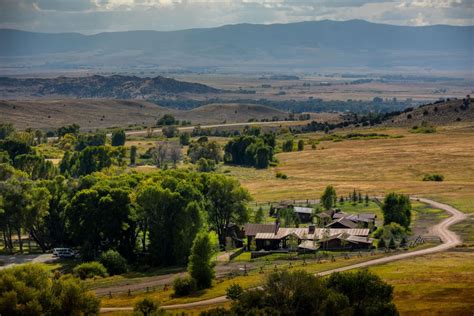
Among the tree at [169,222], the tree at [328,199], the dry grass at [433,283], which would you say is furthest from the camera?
the tree at [328,199]

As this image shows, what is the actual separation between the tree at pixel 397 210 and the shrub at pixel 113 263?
3223 centimetres

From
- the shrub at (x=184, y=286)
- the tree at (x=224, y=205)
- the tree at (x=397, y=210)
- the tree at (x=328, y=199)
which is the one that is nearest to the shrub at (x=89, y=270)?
the shrub at (x=184, y=286)

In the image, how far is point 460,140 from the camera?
636 ft

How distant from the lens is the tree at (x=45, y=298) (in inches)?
2060

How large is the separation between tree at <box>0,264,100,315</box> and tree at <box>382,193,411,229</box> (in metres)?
46.7

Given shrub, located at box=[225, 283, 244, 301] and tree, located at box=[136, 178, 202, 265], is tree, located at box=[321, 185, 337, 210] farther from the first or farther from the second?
shrub, located at box=[225, 283, 244, 301]

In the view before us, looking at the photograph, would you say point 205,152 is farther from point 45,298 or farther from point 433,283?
point 45,298

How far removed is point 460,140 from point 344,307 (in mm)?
151568

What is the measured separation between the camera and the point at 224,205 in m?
95.9

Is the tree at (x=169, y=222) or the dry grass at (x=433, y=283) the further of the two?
the tree at (x=169, y=222)

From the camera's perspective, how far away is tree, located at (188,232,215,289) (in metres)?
68.8

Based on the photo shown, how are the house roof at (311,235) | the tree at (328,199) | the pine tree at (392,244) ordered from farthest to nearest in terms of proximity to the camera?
1. the tree at (328,199)
2. the house roof at (311,235)
3. the pine tree at (392,244)

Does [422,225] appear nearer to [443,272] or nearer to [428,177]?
[443,272]

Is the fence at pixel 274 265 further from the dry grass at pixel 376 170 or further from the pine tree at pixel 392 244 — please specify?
the dry grass at pixel 376 170
